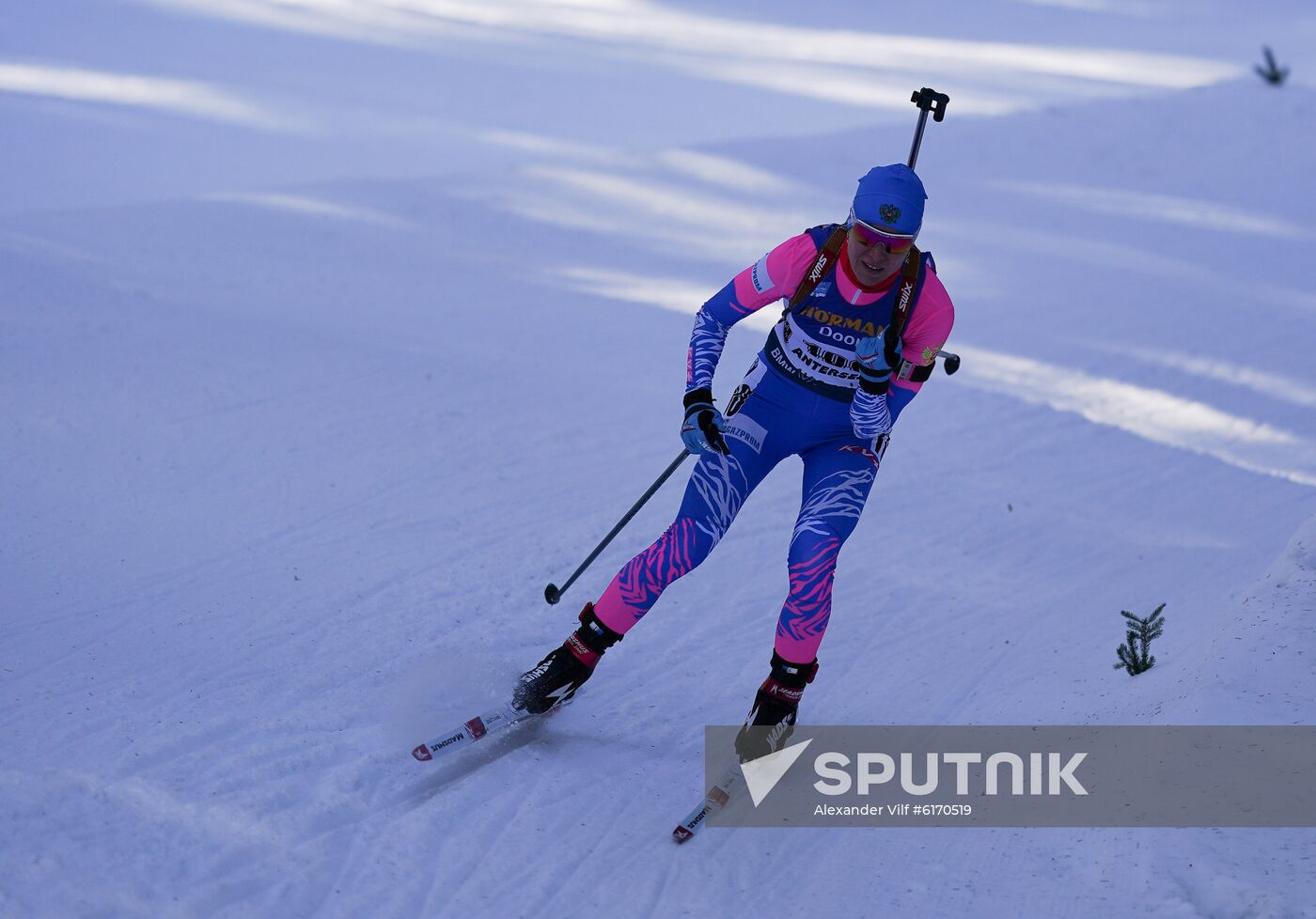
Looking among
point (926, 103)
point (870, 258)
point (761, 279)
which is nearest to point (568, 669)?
point (761, 279)

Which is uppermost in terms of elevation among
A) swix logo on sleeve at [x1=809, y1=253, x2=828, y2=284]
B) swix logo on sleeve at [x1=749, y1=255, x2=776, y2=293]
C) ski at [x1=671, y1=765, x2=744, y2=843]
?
swix logo on sleeve at [x1=809, y1=253, x2=828, y2=284]

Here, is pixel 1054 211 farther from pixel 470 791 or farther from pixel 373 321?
pixel 470 791

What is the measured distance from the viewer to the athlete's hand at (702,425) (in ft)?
16.1

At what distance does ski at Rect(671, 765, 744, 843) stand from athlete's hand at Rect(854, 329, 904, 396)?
157 cm

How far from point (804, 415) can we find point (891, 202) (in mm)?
933

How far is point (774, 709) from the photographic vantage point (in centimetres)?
491

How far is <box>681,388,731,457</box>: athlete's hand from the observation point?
4.92m

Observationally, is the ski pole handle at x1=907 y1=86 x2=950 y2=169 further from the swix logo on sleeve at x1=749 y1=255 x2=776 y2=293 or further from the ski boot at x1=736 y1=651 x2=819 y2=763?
the ski boot at x1=736 y1=651 x2=819 y2=763

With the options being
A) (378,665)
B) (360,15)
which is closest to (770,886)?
(378,665)

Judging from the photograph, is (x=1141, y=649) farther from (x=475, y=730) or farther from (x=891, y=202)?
(x=475, y=730)

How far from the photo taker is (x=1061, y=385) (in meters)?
10.9

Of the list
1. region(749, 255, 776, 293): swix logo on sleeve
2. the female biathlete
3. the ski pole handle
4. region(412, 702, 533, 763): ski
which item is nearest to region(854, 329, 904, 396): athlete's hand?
the female biathlete

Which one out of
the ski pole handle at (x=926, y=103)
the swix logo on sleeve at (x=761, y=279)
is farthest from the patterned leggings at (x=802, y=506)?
the ski pole handle at (x=926, y=103)

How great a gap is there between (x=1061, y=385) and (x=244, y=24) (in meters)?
23.8
